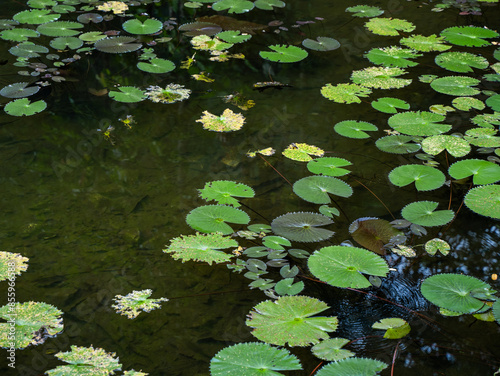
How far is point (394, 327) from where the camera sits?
1467 millimetres

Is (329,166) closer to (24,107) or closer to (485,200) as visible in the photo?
(485,200)

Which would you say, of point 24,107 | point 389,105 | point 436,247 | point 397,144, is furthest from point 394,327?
point 24,107

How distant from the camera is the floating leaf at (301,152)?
223 cm

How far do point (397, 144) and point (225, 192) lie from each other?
0.83 metres

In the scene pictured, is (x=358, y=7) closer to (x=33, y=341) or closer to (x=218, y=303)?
(x=218, y=303)

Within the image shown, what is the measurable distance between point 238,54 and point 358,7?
115 cm

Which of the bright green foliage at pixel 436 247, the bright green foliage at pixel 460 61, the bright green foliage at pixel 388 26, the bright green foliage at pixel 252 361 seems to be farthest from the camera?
the bright green foliage at pixel 388 26

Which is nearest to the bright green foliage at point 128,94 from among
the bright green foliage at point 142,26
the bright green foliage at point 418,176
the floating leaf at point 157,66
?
the floating leaf at point 157,66

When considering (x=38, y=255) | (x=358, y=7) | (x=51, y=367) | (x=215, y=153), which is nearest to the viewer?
(x=51, y=367)

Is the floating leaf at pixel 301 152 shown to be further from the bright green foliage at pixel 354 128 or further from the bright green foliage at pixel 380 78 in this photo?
the bright green foliage at pixel 380 78

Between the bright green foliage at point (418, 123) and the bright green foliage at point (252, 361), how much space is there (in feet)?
4.49

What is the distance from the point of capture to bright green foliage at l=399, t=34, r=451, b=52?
313cm

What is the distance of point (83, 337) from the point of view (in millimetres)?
1467

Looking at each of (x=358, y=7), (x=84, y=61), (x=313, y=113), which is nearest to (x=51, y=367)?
(x=313, y=113)
